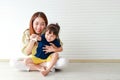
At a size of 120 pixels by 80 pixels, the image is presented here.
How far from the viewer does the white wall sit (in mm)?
2691

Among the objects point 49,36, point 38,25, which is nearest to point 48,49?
point 49,36

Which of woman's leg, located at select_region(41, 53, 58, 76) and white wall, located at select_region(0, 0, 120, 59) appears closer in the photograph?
woman's leg, located at select_region(41, 53, 58, 76)

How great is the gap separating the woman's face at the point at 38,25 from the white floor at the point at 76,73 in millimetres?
362

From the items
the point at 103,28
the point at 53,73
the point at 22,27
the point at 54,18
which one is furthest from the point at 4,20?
the point at 103,28

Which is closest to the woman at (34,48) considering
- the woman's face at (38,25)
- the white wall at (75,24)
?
the woman's face at (38,25)

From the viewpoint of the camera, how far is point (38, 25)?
92.0 inches

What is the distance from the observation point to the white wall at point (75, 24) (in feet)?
8.83

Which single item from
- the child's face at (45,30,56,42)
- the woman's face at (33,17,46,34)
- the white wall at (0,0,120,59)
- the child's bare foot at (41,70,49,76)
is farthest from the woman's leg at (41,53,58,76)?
the white wall at (0,0,120,59)

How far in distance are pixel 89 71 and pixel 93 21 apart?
58 centimetres

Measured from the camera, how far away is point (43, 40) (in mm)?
2326

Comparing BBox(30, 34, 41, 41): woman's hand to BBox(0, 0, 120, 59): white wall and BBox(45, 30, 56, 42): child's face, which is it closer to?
BBox(45, 30, 56, 42): child's face

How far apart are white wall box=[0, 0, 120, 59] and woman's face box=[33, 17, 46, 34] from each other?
36 cm

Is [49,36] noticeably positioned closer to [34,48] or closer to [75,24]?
[34,48]

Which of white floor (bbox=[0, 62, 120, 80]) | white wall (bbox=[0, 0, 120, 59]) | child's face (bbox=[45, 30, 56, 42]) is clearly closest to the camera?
white floor (bbox=[0, 62, 120, 80])
